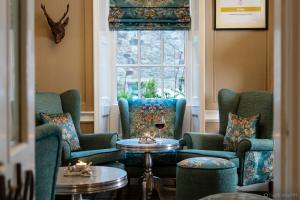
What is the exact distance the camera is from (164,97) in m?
5.51

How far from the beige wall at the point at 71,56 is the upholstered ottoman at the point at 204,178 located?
1.92 meters

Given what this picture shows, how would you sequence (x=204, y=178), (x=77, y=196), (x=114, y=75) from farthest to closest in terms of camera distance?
(x=114, y=75), (x=204, y=178), (x=77, y=196)

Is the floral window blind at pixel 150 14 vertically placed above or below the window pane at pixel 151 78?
above

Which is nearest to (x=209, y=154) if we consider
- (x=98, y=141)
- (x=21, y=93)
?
(x=98, y=141)

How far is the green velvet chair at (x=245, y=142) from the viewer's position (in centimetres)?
399

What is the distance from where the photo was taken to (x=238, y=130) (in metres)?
4.43

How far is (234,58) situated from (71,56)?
6.20 feet

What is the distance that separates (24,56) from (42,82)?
4.10 m

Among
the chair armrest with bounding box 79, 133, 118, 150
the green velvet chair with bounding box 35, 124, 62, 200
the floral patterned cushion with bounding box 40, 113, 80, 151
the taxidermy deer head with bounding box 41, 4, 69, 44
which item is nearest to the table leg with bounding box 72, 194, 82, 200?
the green velvet chair with bounding box 35, 124, 62, 200

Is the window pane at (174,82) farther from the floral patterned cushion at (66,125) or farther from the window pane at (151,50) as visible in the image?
the floral patterned cushion at (66,125)

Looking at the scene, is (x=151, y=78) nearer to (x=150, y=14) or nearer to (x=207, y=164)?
(x=150, y=14)

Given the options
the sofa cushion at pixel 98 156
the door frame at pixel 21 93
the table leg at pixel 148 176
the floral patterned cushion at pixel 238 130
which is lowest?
the table leg at pixel 148 176

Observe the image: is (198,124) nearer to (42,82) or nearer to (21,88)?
(42,82)

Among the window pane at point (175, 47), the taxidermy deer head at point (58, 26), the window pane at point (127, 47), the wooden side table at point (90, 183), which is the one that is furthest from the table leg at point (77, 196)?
the window pane at point (175, 47)
